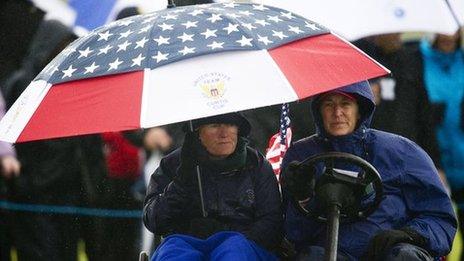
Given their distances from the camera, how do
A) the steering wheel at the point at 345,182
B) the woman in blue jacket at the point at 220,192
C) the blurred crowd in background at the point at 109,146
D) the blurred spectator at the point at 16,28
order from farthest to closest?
the blurred spectator at the point at 16,28 < the blurred crowd in background at the point at 109,146 < the woman in blue jacket at the point at 220,192 < the steering wheel at the point at 345,182

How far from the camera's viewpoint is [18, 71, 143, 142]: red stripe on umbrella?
13.2 feet

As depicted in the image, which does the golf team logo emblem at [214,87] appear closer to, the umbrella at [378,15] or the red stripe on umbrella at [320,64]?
the red stripe on umbrella at [320,64]

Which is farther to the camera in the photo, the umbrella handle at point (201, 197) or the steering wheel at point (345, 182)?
the umbrella handle at point (201, 197)

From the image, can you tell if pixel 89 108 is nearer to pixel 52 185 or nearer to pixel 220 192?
pixel 220 192

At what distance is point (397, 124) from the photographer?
6949 mm

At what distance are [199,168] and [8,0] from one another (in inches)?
143

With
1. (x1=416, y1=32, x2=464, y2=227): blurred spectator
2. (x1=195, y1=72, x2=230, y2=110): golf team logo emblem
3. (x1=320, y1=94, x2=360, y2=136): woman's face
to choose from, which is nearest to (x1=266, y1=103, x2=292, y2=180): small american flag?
(x1=320, y1=94, x2=360, y2=136): woman's face

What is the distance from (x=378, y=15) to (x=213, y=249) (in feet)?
4.88

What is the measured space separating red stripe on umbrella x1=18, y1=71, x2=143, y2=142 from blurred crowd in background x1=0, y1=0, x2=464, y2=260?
2038mm

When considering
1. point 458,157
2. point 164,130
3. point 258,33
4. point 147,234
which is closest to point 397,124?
point 458,157

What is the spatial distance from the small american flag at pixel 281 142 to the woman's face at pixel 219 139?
39 centimetres

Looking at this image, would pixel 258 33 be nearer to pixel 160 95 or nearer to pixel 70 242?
pixel 160 95

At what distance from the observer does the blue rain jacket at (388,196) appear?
471 cm

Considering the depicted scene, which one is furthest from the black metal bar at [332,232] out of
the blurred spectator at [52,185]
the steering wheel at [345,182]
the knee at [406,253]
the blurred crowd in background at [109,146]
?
the blurred spectator at [52,185]
